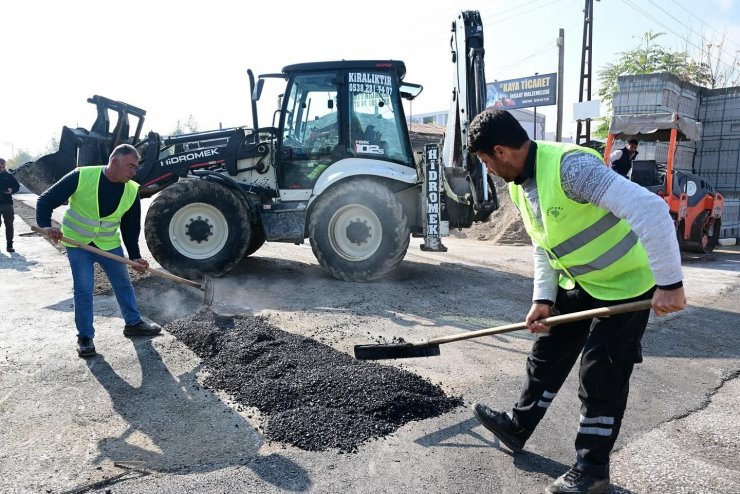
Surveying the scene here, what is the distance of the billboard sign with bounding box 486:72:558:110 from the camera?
80.2 feet

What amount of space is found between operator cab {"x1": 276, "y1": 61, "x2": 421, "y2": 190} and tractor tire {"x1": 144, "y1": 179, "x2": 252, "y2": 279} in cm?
84

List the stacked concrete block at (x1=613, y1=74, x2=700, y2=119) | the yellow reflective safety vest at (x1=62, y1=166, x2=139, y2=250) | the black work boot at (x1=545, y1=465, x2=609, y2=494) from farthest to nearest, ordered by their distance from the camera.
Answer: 1. the stacked concrete block at (x1=613, y1=74, x2=700, y2=119)
2. the yellow reflective safety vest at (x1=62, y1=166, x2=139, y2=250)
3. the black work boot at (x1=545, y1=465, x2=609, y2=494)

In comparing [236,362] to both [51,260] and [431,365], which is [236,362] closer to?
[431,365]

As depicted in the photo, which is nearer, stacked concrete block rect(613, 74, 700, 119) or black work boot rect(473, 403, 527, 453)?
black work boot rect(473, 403, 527, 453)

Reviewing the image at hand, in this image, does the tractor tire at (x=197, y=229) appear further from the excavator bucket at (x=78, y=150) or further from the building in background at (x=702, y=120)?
the building in background at (x=702, y=120)

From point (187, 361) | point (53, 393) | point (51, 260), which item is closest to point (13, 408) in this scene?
point (53, 393)

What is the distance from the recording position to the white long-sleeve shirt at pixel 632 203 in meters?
2.20

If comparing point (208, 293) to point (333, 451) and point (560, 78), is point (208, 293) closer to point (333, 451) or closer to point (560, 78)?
point (333, 451)

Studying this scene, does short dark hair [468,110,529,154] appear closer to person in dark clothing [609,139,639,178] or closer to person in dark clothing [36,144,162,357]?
person in dark clothing [36,144,162,357]

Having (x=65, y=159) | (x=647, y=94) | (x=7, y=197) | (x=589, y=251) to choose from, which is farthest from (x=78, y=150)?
(x=647, y=94)

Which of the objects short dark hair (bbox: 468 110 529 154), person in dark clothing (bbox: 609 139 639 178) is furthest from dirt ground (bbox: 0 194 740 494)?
person in dark clothing (bbox: 609 139 639 178)

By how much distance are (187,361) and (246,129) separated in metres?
4.04

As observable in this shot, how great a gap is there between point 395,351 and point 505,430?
951mm

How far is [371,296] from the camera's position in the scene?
Result: 6.49 m
